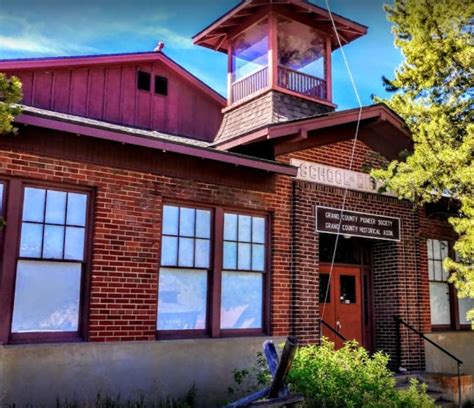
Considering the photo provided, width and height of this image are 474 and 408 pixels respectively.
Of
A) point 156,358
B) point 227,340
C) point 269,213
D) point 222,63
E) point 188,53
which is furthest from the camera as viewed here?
point 188,53

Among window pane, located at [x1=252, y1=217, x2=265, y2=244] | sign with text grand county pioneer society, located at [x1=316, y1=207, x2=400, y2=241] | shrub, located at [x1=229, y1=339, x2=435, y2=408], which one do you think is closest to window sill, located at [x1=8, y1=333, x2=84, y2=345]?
shrub, located at [x1=229, y1=339, x2=435, y2=408]

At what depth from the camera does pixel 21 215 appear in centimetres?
Answer: 786

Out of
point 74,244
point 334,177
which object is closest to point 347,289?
point 334,177

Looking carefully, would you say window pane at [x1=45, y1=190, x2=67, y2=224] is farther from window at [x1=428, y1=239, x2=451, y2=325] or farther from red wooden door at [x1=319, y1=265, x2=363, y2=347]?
window at [x1=428, y1=239, x2=451, y2=325]

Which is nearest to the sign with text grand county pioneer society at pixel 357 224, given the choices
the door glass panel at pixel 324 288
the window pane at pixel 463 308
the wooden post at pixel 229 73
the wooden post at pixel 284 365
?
the door glass panel at pixel 324 288

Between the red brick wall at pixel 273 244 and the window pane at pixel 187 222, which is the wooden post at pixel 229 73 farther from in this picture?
Answer: the window pane at pixel 187 222

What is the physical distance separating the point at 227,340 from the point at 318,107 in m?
6.09

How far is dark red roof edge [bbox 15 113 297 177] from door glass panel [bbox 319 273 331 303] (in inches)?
106

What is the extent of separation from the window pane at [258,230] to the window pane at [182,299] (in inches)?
49.4

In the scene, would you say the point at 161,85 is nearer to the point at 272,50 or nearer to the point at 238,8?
the point at 238,8

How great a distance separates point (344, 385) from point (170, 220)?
12.6ft

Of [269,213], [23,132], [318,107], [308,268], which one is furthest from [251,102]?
[23,132]

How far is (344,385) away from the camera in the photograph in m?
7.65

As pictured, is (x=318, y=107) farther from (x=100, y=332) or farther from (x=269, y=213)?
(x=100, y=332)
